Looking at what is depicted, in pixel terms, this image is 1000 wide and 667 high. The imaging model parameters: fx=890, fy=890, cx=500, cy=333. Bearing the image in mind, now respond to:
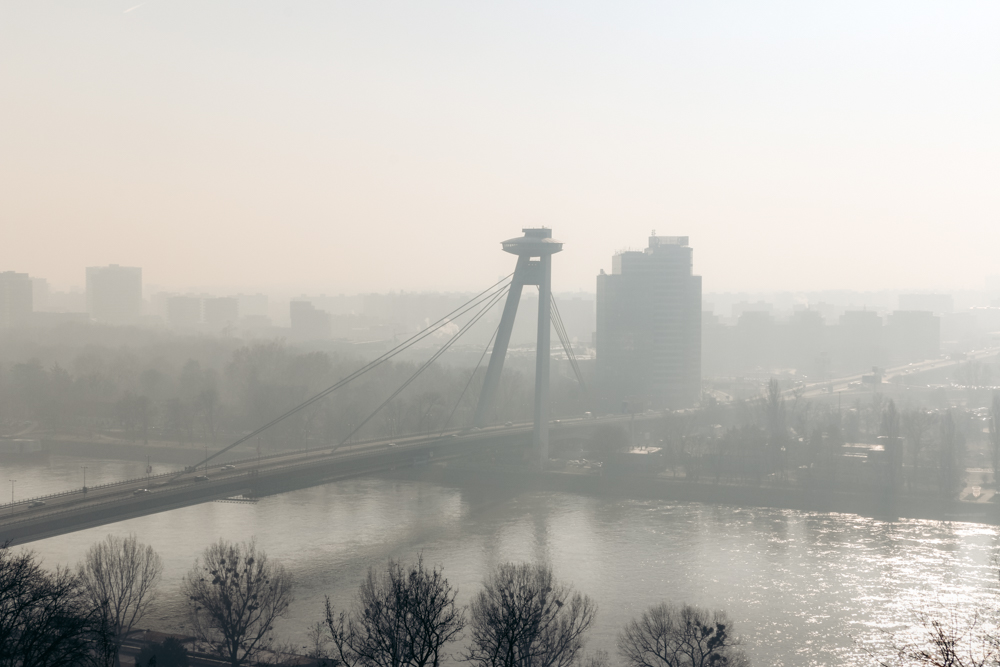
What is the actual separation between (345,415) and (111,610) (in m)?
11.6

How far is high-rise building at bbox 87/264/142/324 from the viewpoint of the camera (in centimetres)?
5588

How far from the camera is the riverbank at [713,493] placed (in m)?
12.7

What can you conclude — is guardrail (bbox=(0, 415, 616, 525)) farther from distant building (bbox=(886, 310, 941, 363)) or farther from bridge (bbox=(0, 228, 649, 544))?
distant building (bbox=(886, 310, 941, 363))

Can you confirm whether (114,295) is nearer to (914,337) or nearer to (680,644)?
(914,337)

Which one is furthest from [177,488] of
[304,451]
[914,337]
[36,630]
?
[914,337]

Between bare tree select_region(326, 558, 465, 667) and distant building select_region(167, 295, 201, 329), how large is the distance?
2169 inches

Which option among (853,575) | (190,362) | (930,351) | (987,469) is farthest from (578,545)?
(930,351)

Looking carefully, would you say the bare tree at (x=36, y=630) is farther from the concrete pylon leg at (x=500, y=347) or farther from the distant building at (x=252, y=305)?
the distant building at (x=252, y=305)

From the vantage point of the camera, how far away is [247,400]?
70.2 ft

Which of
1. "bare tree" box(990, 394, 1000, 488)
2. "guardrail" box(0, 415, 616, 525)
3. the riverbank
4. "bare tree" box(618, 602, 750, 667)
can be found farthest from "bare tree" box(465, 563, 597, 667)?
"bare tree" box(990, 394, 1000, 488)

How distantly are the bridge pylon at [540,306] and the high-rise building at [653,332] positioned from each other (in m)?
8.41

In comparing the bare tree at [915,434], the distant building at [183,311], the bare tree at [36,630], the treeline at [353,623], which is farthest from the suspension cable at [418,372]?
the distant building at [183,311]

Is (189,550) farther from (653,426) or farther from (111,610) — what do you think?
(653,426)

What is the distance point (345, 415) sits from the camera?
1877cm
